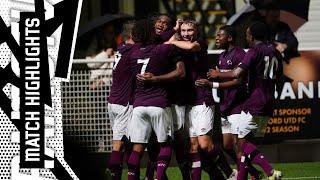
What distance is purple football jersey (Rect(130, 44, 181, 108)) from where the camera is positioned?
12117 millimetres

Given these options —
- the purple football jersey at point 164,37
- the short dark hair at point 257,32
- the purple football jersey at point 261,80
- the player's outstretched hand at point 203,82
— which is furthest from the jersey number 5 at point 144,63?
the short dark hair at point 257,32

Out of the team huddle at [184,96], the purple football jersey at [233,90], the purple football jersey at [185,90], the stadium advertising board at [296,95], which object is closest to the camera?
the team huddle at [184,96]

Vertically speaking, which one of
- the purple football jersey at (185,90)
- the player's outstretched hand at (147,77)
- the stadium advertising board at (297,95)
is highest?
the player's outstretched hand at (147,77)

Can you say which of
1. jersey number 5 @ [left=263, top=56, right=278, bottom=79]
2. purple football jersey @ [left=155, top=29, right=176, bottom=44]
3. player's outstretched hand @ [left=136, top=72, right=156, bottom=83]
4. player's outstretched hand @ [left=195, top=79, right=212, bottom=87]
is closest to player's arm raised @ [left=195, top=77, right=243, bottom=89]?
player's outstretched hand @ [left=195, top=79, right=212, bottom=87]

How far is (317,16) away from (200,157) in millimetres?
8148

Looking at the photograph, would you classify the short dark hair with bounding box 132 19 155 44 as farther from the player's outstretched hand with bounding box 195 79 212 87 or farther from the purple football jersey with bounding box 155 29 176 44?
the player's outstretched hand with bounding box 195 79 212 87

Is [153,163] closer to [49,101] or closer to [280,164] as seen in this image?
[49,101]

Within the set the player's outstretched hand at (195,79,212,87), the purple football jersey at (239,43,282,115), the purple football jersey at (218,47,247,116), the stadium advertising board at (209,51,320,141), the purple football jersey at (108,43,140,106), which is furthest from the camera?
the stadium advertising board at (209,51,320,141)

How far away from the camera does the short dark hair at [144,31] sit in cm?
1212

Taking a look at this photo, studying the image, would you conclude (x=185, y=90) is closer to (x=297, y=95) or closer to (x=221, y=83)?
(x=221, y=83)

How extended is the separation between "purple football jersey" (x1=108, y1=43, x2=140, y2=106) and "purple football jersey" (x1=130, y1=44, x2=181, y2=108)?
72cm

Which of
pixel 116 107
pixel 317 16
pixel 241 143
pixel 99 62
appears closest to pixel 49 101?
pixel 116 107

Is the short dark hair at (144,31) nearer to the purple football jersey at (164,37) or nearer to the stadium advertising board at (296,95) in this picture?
the purple football jersey at (164,37)

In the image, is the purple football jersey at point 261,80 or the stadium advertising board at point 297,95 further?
the stadium advertising board at point 297,95
